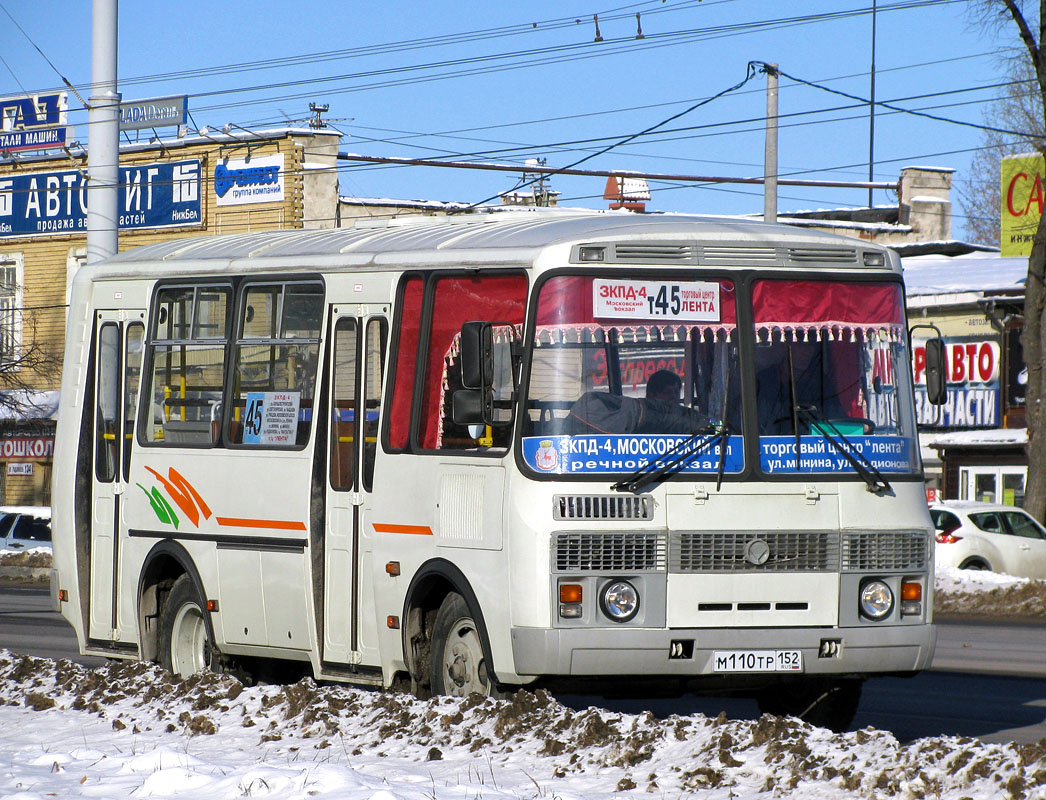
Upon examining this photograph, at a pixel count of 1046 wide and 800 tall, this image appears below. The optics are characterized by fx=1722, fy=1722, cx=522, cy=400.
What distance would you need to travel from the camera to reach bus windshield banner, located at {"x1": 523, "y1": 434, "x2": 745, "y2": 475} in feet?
29.5

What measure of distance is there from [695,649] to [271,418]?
366 centimetres

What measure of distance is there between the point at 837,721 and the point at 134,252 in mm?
6437

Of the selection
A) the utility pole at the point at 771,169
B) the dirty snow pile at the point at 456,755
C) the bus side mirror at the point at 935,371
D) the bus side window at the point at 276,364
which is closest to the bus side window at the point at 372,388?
the bus side window at the point at 276,364

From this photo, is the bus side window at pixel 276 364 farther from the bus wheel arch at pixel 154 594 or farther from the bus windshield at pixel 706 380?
the bus windshield at pixel 706 380

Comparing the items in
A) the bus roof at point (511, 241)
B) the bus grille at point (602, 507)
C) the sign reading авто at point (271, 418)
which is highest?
the bus roof at point (511, 241)

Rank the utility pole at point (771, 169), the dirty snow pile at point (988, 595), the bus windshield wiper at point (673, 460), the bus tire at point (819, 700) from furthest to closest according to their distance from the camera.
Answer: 1. the utility pole at point (771, 169)
2. the dirty snow pile at point (988, 595)
3. the bus tire at point (819, 700)
4. the bus windshield wiper at point (673, 460)

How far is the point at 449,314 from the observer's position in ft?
32.9

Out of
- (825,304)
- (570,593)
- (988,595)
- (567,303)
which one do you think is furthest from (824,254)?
(988,595)

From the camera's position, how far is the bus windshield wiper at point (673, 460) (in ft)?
29.4

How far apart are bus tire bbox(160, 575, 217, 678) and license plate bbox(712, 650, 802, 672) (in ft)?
14.5

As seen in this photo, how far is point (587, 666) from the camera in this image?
8.85m

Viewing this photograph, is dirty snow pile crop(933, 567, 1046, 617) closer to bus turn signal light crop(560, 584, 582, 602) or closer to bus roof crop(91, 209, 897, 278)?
bus roof crop(91, 209, 897, 278)

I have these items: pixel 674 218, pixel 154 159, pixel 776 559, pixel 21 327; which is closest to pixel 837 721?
pixel 776 559

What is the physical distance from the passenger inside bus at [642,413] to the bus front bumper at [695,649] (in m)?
1.05
